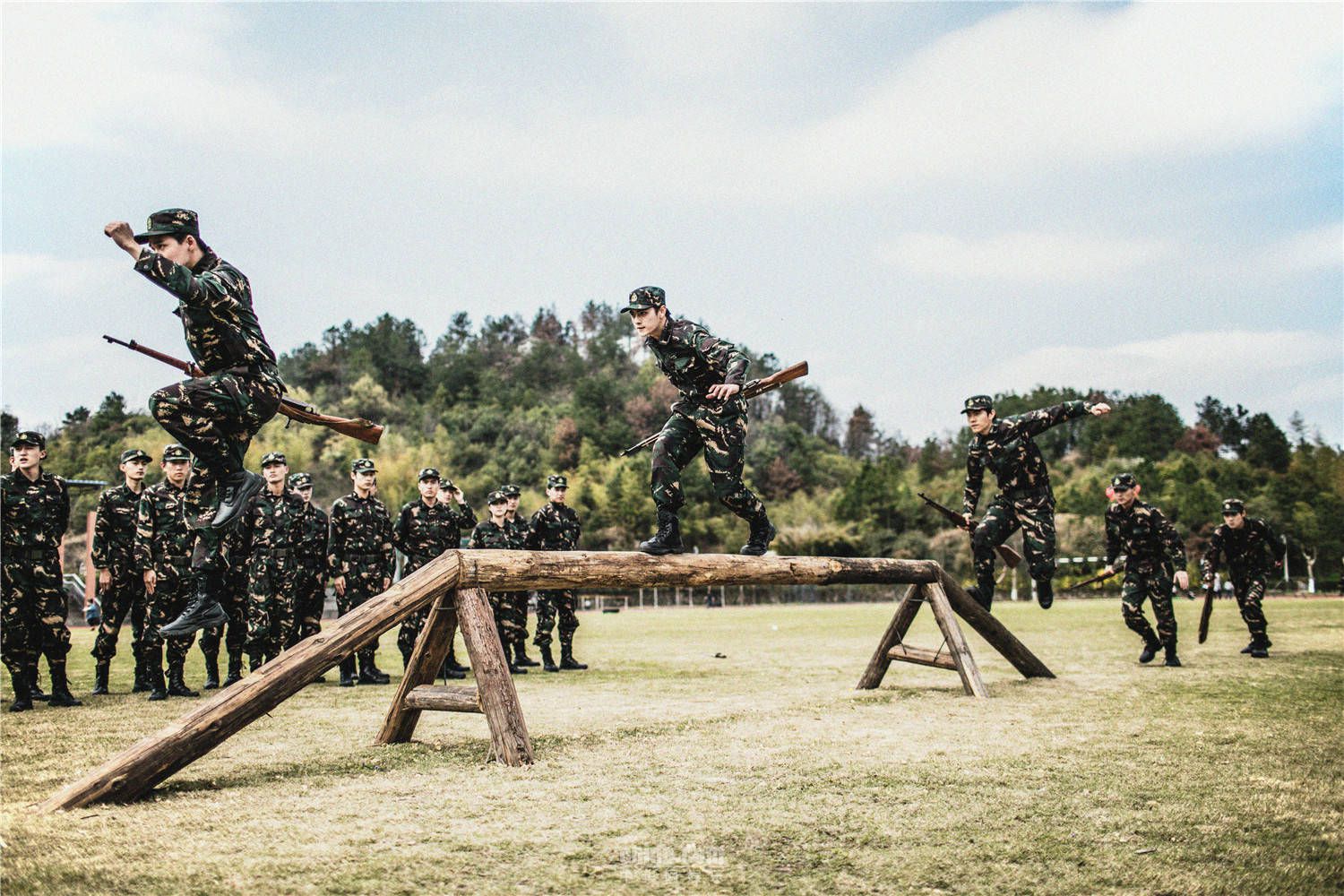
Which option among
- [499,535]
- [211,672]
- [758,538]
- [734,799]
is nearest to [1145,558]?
[758,538]

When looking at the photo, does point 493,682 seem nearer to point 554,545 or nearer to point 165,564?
point 165,564

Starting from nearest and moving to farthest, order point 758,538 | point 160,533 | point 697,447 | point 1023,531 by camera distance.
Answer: point 697,447 < point 758,538 < point 1023,531 < point 160,533

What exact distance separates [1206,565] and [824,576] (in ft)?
28.1

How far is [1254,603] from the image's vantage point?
13164 millimetres

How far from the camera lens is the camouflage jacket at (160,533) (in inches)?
399

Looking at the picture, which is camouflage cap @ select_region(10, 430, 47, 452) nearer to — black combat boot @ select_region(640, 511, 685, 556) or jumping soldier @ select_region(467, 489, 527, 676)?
jumping soldier @ select_region(467, 489, 527, 676)

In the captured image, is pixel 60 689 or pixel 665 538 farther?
pixel 60 689

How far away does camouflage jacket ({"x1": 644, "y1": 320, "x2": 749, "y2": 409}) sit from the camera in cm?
721

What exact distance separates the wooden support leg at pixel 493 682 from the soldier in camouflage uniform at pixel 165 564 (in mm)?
5304

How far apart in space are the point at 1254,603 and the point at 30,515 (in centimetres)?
1443

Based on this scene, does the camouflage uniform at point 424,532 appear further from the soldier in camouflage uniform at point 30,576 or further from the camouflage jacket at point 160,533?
the soldier in camouflage uniform at point 30,576

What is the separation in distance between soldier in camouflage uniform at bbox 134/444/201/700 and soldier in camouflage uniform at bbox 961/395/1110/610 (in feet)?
26.5

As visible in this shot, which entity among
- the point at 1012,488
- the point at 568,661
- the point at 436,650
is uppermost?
the point at 1012,488

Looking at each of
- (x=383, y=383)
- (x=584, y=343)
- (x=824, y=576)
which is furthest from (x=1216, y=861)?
(x=584, y=343)
